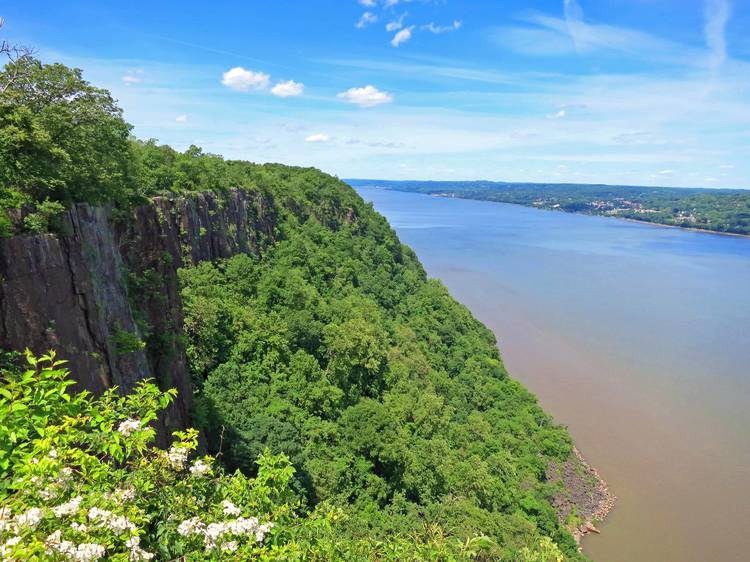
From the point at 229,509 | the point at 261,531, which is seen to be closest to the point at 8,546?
the point at 229,509

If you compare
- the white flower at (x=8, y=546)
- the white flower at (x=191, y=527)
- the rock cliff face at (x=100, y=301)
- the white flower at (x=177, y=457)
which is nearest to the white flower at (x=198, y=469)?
the white flower at (x=177, y=457)

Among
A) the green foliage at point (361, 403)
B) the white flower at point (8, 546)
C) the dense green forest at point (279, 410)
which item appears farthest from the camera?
the green foliage at point (361, 403)

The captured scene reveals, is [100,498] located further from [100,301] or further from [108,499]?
[100,301]

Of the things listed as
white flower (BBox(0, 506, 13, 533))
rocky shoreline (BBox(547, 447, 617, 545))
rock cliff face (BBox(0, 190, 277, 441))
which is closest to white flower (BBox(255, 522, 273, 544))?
white flower (BBox(0, 506, 13, 533))

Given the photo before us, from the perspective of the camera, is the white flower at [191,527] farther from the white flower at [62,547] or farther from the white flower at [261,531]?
the white flower at [62,547]

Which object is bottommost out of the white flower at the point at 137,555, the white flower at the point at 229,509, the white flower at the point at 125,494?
the white flower at the point at 229,509

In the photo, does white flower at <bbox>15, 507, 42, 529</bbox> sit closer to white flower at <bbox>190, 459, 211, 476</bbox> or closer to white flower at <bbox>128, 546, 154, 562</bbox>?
white flower at <bbox>128, 546, 154, 562</bbox>
